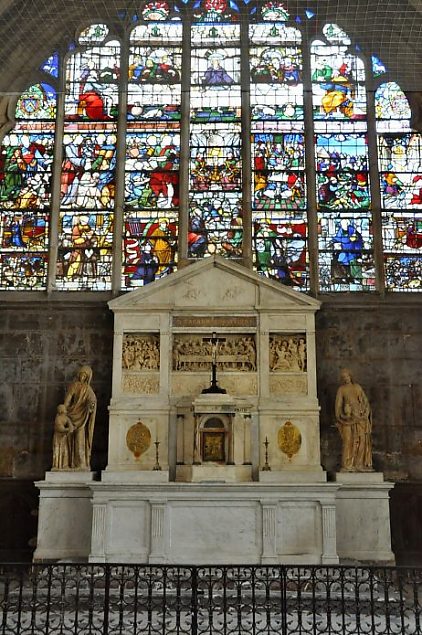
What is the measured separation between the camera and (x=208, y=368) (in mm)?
11586

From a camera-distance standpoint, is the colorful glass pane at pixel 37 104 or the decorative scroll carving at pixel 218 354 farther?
the colorful glass pane at pixel 37 104

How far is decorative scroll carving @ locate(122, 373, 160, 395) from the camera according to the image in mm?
11500

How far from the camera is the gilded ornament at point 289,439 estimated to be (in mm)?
11305

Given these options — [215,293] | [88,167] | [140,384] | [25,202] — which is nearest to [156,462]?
[140,384]

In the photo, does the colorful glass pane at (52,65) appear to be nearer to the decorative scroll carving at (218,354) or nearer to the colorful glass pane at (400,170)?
the decorative scroll carving at (218,354)

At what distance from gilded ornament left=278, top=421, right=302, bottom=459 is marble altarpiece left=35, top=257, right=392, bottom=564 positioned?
0.01 meters

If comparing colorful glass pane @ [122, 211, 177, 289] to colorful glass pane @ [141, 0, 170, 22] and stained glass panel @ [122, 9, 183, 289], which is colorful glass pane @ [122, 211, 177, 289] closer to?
stained glass panel @ [122, 9, 183, 289]

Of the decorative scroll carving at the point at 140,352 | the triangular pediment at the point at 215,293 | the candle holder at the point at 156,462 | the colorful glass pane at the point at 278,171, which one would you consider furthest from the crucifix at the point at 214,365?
the colorful glass pane at the point at 278,171

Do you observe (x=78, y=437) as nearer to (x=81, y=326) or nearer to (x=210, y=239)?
(x=81, y=326)

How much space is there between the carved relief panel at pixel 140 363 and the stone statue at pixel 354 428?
2.52 meters

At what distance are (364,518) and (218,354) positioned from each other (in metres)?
2.91

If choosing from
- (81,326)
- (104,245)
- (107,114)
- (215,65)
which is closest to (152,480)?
(81,326)

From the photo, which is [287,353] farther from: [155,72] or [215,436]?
[155,72]

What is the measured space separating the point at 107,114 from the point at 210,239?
8.76 ft
